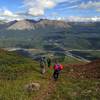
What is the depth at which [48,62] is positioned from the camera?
45.9 meters

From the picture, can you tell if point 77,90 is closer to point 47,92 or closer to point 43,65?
point 47,92

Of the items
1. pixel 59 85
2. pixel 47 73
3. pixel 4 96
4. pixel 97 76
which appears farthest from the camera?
pixel 47 73

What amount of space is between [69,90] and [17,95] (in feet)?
18.5

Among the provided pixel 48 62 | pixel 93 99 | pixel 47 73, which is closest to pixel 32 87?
pixel 93 99

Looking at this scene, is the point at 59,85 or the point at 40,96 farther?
the point at 59,85

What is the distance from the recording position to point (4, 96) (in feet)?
75.0

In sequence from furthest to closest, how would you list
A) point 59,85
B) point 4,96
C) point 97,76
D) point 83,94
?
point 97,76, point 59,85, point 83,94, point 4,96

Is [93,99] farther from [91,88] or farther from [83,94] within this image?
A: [91,88]

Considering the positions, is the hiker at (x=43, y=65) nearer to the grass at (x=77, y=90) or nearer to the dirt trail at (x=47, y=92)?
the dirt trail at (x=47, y=92)

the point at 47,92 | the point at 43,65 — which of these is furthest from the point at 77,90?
the point at 43,65

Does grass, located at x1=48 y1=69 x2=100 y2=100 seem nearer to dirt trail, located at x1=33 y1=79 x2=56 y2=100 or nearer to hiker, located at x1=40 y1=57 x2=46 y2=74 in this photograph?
dirt trail, located at x1=33 y1=79 x2=56 y2=100

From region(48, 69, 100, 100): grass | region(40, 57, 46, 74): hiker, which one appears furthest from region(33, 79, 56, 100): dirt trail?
region(40, 57, 46, 74): hiker

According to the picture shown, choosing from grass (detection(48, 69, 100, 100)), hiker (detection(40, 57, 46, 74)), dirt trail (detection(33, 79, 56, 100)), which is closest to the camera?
grass (detection(48, 69, 100, 100))

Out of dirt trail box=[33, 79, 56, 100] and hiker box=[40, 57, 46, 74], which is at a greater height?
hiker box=[40, 57, 46, 74]
